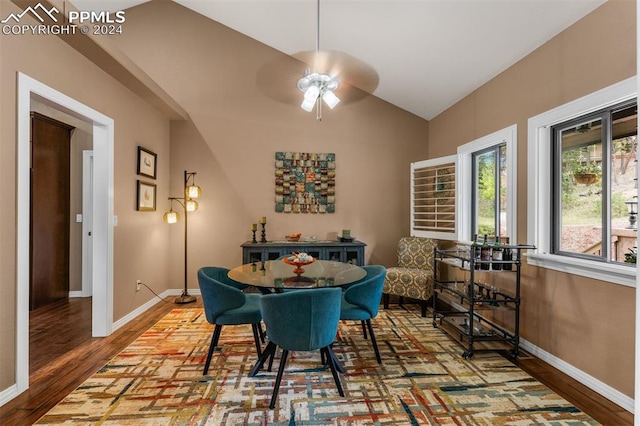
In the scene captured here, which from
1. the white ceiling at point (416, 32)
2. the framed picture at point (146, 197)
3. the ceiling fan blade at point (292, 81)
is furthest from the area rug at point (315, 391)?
the ceiling fan blade at point (292, 81)

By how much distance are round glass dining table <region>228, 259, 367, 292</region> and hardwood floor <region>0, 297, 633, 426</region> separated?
136 centimetres

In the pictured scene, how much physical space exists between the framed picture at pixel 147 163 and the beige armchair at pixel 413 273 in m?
3.19

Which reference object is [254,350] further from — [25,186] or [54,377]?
[25,186]

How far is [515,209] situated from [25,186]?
3958 millimetres

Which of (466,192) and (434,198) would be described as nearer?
(466,192)

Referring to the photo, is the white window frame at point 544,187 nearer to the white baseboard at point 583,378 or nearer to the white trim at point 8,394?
the white baseboard at point 583,378

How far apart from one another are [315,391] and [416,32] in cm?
331

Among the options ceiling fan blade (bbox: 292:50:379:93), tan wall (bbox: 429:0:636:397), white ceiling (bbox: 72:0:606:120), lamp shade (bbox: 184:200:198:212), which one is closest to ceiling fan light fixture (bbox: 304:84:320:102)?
white ceiling (bbox: 72:0:606:120)

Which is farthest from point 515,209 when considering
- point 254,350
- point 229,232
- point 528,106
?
point 229,232

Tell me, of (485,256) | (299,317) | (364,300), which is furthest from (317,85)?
(485,256)

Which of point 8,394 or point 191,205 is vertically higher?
Result: point 191,205

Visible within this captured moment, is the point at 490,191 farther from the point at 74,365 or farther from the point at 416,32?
the point at 74,365

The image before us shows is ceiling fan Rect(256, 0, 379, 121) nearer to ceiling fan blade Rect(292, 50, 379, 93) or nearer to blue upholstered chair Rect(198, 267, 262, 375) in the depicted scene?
ceiling fan blade Rect(292, 50, 379, 93)

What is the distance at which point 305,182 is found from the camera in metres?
4.93
